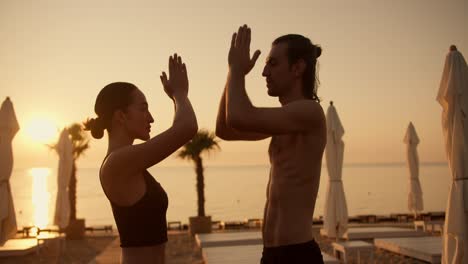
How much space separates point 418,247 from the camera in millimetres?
10469

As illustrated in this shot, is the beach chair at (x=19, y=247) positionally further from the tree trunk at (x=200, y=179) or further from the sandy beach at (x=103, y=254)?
the tree trunk at (x=200, y=179)

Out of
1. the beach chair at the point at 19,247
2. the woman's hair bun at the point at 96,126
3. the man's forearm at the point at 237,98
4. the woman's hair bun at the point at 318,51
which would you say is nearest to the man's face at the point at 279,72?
the woman's hair bun at the point at 318,51

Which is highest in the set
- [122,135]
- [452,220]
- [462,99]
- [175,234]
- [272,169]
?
[462,99]

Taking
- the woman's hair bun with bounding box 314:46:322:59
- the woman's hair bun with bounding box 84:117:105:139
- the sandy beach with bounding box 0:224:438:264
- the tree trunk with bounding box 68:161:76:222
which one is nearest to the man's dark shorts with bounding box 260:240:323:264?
the woman's hair bun with bounding box 314:46:322:59

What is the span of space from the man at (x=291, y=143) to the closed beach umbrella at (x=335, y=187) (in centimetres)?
1049

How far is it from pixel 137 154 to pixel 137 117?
35 cm

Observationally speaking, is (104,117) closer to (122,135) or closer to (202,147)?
(122,135)

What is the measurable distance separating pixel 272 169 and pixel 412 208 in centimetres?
1661

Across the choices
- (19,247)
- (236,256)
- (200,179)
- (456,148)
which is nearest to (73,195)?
(200,179)

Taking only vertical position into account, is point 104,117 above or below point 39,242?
above

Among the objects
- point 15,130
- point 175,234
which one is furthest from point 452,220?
point 175,234

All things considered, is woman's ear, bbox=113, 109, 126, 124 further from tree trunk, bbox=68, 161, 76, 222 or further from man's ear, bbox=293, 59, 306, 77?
tree trunk, bbox=68, 161, 76, 222

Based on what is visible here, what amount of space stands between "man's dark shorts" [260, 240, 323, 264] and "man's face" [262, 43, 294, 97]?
2.61 ft

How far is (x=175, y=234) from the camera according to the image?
20.6 metres
